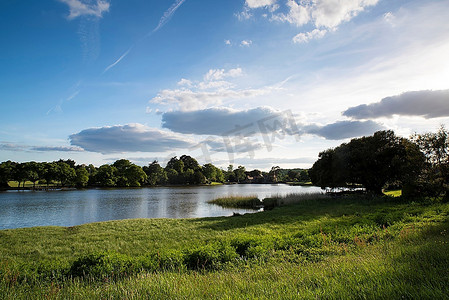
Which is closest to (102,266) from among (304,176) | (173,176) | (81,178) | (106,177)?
(81,178)

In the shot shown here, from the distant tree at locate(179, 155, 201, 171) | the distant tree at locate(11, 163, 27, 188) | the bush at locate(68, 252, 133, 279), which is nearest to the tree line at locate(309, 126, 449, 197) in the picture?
the bush at locate(68, 252, 133, 279)

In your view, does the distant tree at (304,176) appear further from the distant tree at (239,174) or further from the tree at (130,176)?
the tree at (130,176)

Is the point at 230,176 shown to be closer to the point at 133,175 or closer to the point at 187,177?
the point at 187,177

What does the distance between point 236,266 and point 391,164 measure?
96.2ft

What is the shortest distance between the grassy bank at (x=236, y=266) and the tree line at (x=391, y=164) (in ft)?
33.7

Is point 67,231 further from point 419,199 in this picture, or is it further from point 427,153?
point 427,153

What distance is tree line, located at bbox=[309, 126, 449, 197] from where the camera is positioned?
2252cm

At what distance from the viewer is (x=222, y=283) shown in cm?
467

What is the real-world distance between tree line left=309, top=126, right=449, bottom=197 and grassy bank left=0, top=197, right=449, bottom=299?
1026cm

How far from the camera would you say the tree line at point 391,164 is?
2252 cm

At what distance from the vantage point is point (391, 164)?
29031 mm

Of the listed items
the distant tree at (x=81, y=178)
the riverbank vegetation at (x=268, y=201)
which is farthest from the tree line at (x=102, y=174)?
the riverbank vegetation at (x=268, y=201)

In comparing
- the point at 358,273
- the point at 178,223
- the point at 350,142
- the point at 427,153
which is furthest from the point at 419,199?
the point at 358,273

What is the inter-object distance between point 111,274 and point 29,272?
205 centimetres
